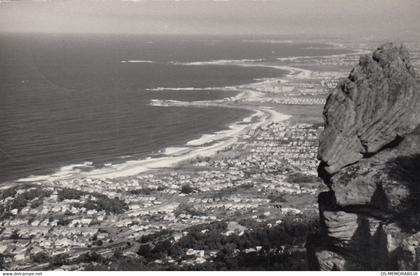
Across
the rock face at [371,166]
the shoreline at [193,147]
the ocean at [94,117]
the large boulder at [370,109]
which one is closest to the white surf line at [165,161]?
the shoreline at [193,147]

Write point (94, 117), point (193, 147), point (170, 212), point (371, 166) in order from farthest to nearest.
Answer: point (94, 117)
point (193, 147)
point (170, 212)
point (371, 166)

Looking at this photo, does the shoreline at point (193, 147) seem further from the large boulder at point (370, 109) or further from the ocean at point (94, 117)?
the large boulder at point (370, 109)

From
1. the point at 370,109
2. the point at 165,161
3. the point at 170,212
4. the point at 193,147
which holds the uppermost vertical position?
the point at 370,109

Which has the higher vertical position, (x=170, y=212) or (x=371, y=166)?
(x=371, y=166)

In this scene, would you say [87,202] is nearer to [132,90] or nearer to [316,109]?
[316,109]

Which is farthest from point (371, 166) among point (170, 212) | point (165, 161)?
point (165, 161)

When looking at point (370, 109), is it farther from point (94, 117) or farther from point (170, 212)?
point (94, 117)

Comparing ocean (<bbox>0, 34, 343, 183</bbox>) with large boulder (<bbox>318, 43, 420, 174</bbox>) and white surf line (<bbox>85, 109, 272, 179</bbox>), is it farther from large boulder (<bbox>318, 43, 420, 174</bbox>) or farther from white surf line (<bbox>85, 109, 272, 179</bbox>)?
large boulder (<bbox>318, 43, 420, 174</bbox>)

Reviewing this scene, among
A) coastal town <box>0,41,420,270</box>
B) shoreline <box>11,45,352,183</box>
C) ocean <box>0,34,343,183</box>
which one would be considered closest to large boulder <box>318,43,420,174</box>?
coastal town <box>0,41,420,270</box>
